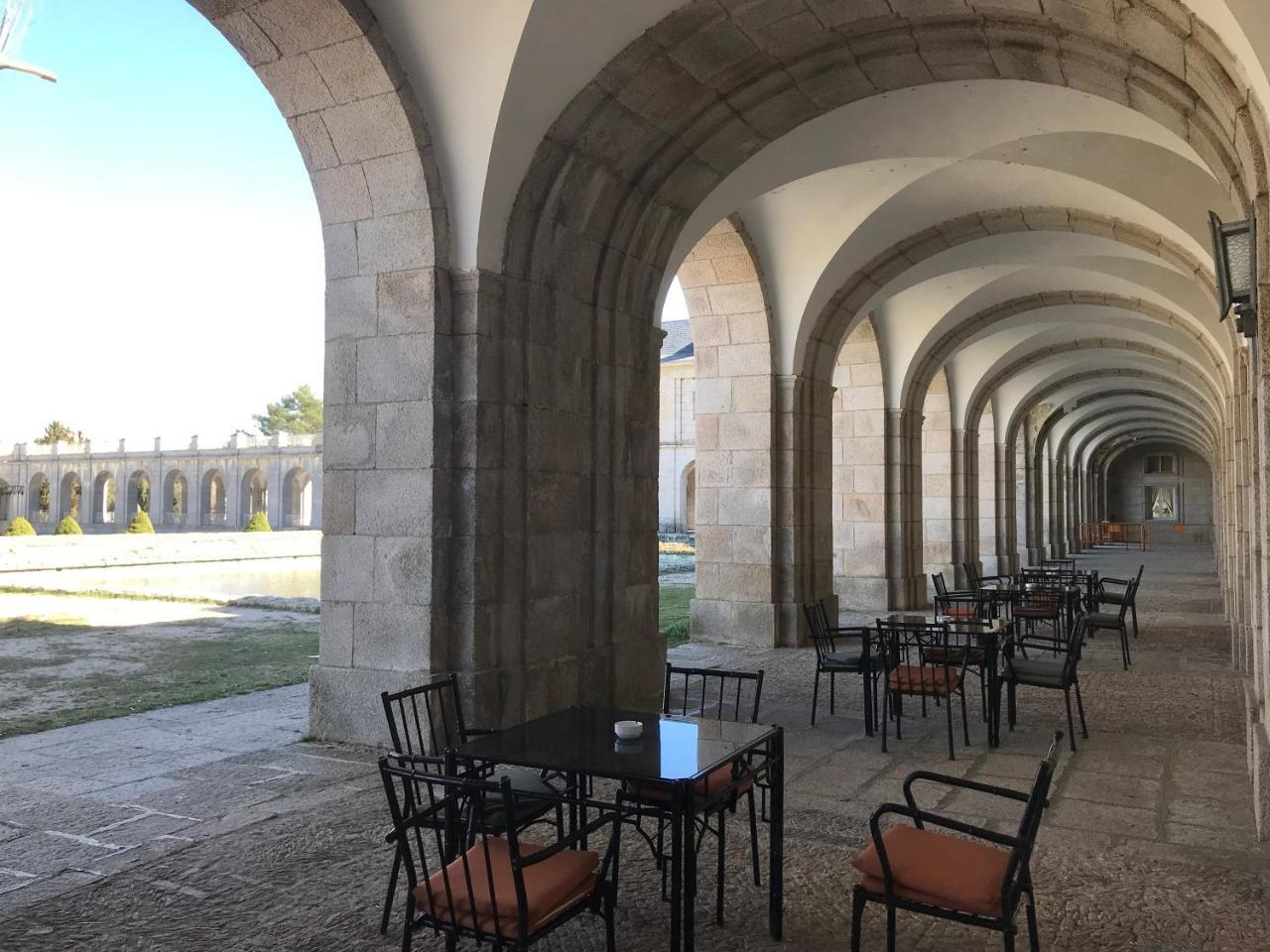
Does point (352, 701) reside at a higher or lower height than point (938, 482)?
lower

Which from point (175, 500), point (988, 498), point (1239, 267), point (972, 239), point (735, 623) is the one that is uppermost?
point (972, 239)

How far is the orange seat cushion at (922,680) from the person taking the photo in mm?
5000

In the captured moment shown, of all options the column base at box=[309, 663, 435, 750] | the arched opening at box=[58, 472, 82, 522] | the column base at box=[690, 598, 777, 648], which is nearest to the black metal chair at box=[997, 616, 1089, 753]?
the column base at box=[309, 663, 435, 750]

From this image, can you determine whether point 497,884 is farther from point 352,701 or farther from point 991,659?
point 991,659

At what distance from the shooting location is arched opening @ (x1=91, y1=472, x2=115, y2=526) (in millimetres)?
50656

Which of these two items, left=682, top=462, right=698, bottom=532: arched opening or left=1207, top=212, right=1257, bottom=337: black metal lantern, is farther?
left=682, top=462, right=698, bottom=532: arched opening

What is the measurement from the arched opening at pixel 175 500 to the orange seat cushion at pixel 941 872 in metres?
49.6

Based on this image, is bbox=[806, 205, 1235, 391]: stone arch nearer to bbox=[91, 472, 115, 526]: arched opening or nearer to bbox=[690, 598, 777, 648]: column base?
bbox=[690, 598, 777, 648]: column base

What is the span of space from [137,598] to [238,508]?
34998 mm

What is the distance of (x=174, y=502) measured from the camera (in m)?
49.0

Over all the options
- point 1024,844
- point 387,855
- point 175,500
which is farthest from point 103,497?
point 1024,844

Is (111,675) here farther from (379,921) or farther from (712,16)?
(712,16)

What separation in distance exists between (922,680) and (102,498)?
55.3 meters

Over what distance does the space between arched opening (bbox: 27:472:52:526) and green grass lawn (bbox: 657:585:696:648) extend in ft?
161
